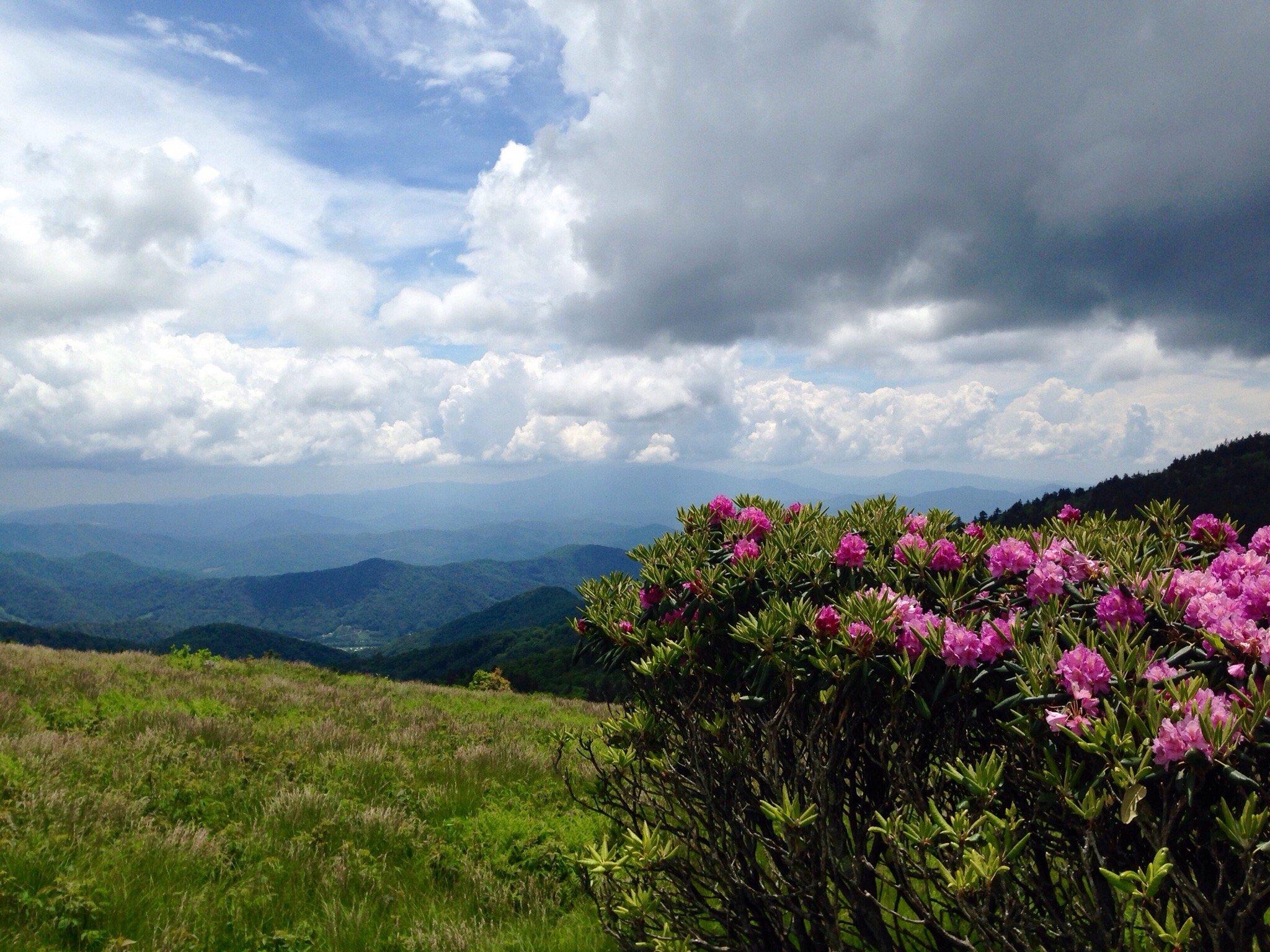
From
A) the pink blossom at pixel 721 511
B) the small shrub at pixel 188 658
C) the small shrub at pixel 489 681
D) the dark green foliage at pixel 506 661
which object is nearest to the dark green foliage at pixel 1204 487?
the dark green foliage at pixel 506 661

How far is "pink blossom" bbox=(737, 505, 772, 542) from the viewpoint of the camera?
176 inches

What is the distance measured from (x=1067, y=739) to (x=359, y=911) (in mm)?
4864

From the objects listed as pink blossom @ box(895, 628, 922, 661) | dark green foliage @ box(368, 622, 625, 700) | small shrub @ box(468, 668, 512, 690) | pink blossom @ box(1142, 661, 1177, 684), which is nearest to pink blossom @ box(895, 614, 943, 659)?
pink blossom @ box(895, 628, 922, 661)

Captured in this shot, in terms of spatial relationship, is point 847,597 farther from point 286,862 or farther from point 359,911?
point 286,862

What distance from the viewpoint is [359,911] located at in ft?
15.7

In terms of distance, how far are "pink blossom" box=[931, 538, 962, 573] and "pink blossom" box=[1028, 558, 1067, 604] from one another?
15.3 inches

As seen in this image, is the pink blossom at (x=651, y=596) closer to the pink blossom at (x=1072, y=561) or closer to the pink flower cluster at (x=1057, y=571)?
the pink flower cluster at (x=1057, y=571)

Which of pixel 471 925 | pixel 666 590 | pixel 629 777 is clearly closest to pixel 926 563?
pixel 666 590

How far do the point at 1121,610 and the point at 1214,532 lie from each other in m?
1.74

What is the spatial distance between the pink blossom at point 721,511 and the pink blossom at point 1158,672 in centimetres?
278

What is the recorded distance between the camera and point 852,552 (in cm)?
376

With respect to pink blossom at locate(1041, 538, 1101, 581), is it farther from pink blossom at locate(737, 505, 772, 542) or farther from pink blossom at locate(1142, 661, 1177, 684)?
pink blossom at locate(737, 505, 772, 542)

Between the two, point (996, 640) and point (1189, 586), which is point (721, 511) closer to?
point (996, 640)

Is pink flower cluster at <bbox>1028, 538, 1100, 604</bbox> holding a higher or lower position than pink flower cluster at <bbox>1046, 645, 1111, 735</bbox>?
higher
